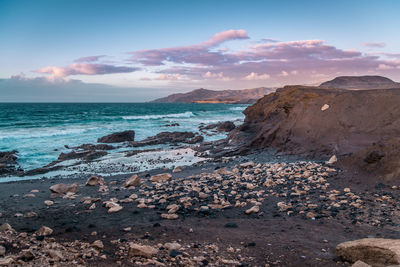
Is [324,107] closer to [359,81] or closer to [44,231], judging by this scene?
[44,231]

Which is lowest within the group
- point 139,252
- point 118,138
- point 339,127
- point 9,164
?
point 9,164

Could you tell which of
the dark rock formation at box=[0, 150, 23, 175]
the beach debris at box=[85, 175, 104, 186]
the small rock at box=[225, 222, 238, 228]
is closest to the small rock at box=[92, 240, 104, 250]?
the small rock at box=[225, 222, 238, 228]

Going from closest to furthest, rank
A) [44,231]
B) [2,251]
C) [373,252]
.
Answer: [373,252], [2,251], [44,231]

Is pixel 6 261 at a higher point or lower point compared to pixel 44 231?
higher

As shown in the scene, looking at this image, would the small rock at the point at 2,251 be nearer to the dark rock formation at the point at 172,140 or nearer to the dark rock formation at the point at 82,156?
the dark rock formation at the point at 82,156

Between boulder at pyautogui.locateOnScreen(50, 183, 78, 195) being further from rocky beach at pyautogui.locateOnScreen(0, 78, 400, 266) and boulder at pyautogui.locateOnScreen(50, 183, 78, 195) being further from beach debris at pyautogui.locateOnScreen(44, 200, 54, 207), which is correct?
beach debris at pyautogui.locateOnScreen(44, 200, 54, 207)

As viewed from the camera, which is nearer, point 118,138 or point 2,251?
point 2,251

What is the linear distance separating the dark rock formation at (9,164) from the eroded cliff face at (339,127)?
11919 mm

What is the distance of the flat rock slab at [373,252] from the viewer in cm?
379

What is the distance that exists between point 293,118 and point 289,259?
1144 centimetres

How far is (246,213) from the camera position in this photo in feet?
21.1

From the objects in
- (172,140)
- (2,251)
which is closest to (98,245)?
(2,251)

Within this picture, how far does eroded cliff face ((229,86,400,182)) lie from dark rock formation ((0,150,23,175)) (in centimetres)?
1192

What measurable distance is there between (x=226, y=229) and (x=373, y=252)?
2.40 m
